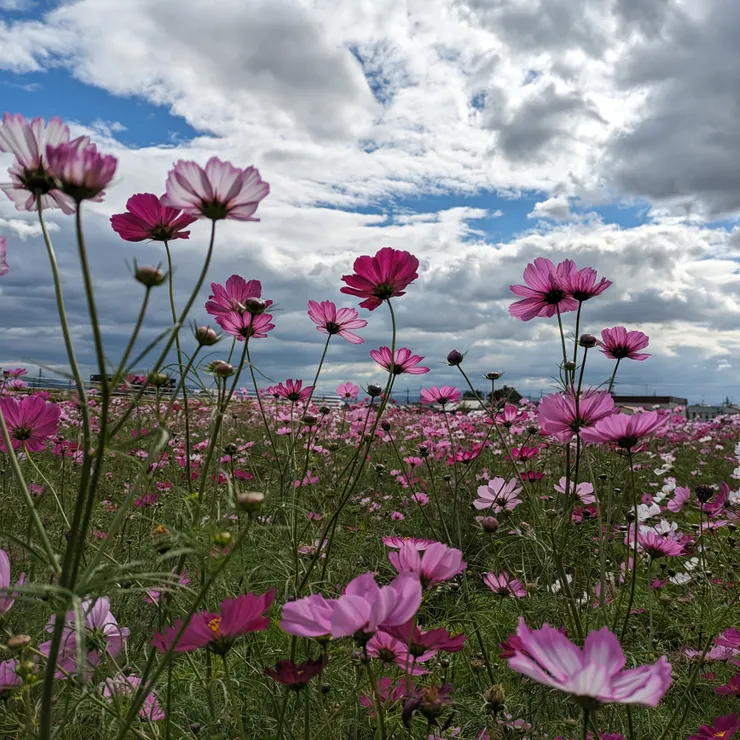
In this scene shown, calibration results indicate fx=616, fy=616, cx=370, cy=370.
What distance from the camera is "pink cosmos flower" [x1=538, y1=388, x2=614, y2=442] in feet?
3.56

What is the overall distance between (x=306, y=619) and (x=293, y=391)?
1154mm

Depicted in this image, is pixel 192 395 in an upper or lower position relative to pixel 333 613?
upper

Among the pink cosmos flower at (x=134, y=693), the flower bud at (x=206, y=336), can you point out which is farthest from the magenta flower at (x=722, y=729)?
the flower bud at (x=206, y=336)

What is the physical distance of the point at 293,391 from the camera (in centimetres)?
173

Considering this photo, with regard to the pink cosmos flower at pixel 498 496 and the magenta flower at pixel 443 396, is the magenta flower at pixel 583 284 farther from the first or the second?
the magenta flower at pixel 443 396

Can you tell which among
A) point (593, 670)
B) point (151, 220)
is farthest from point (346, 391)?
point (593, 670)

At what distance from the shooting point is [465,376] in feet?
5.43

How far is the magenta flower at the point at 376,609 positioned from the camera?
57 centimetres

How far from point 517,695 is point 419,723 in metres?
0.28

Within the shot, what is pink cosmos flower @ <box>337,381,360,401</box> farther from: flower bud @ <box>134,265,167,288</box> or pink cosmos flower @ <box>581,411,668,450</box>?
flower bud @ <box>134,265,167,288</box>

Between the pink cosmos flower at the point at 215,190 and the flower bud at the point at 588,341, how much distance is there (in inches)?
34.4

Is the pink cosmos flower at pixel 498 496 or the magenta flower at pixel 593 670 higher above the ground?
the magenta flower at pixel 593 670

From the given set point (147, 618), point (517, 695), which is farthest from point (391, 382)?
point (147, 618)

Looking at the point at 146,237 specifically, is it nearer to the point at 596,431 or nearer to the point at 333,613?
the point at 333,613
